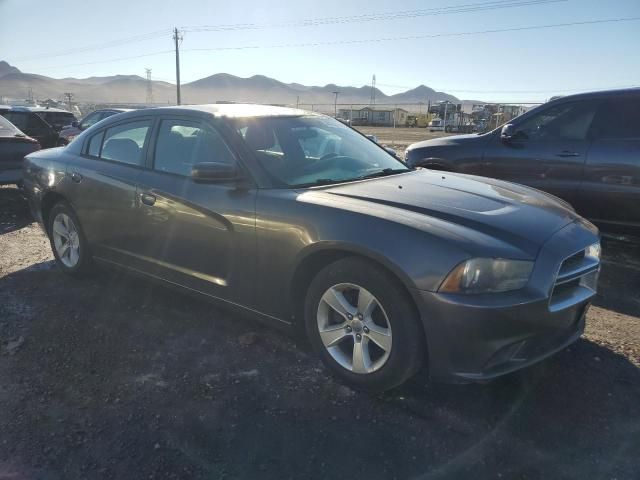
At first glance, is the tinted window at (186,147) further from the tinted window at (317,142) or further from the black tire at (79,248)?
the black tire at (79,248)

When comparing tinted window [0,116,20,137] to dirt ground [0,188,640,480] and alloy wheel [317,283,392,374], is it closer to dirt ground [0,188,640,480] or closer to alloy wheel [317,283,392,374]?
dirt ground [0,188,640,480]

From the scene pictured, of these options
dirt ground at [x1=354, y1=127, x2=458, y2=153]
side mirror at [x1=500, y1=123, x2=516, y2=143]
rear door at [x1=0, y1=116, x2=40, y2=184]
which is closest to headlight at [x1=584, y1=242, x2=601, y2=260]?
side mirror at [x1=500, y1=123, x2=516, y2=143]

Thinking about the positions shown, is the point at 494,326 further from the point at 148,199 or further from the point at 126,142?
the point at 126,142

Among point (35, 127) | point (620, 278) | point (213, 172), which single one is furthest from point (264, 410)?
point (35, 127)

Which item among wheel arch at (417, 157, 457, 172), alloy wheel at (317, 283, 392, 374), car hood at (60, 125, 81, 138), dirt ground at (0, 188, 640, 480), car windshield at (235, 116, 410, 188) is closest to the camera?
dirt ground at (0, 188, 640, 480)

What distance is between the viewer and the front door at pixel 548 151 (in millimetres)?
5422

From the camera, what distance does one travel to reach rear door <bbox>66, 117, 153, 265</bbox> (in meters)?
3.96

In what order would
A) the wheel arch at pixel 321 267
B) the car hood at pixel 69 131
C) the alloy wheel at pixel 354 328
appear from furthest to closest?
the car hood at pixel 69 131
the alloy wheel at pixel 354 328
the wheel arch at pixel 321 267

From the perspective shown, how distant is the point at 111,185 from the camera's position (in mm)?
4078

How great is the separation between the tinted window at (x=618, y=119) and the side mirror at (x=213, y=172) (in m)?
4.17

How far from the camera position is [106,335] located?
3660 millimetres

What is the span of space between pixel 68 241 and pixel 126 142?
1.28 m

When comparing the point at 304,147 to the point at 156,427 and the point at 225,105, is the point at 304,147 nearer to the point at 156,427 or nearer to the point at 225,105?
the point at 225,105

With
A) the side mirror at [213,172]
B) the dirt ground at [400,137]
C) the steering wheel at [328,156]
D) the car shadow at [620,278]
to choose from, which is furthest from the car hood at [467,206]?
the dirt ground at [400,137]
